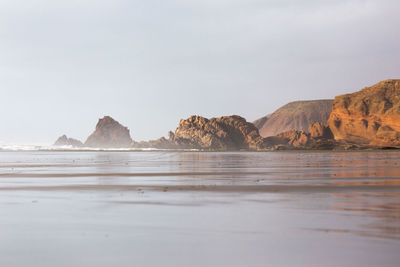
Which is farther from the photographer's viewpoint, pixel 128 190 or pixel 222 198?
pixel 128 190

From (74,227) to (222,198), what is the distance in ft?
24.1

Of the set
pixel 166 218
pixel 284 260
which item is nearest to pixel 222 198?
pixel 166 218

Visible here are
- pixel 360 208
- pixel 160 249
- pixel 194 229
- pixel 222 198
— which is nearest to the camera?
pixel 160 249

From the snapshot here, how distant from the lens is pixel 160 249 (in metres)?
8.57

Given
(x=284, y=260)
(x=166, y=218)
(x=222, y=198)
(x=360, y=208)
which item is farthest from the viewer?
(x=222, y=198)

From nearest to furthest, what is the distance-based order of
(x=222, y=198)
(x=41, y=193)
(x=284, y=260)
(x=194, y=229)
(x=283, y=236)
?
(x=284, y=260)
(x=283, y=236)
(x=194, y=229)
(x=222, y=198)
(x=41, y=193)

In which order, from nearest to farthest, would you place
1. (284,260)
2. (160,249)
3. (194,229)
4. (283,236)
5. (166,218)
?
(284,260)
(160,249)
(283,236)
(194,229)
(166,218)

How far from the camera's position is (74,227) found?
10.9m

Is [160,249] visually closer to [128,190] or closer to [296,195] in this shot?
[296,195]

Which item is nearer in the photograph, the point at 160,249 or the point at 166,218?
the point at 160,249

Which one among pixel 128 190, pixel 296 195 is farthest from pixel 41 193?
pixel 296 195

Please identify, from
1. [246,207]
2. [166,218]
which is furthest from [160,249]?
[246,207]

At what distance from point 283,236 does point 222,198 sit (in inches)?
296

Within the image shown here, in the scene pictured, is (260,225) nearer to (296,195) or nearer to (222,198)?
(222,198)
